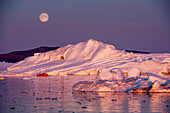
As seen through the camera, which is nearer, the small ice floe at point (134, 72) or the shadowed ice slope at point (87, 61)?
the small ice floe at point (134, 72)

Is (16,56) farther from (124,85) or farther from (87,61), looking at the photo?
(124,85)

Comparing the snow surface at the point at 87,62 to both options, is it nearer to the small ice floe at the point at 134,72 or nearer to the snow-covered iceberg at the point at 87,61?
the snow-covered iceberg at the point at 87,61

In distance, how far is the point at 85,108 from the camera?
61.3 ft

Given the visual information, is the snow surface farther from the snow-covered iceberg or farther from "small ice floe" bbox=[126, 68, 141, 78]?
"small ice floe" bbox=[126, 68, 141, 78]

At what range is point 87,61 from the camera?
217 feet

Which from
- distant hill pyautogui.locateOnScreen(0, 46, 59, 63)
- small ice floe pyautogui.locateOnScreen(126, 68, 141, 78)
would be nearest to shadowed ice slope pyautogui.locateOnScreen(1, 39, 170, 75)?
small ice floe pyautogui.locateOnScreen(126, 68, 141, 78)

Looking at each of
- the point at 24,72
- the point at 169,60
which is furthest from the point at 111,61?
the point at 24,72

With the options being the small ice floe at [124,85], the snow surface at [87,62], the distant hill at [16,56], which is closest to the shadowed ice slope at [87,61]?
the snow surface at [87,62]

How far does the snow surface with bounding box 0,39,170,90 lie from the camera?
59531 mm

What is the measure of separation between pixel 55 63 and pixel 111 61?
1150cm

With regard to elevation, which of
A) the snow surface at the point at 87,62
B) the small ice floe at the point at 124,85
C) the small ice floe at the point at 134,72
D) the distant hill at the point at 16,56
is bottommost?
the small ice floe at the point at 124,85

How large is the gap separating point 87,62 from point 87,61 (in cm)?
77

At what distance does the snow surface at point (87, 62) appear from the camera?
195 feet

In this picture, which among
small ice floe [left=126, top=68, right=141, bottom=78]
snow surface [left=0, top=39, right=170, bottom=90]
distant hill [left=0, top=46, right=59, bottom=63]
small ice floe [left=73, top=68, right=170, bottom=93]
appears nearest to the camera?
small ice floe [left=73, top=68, right=170, bottom=93]
